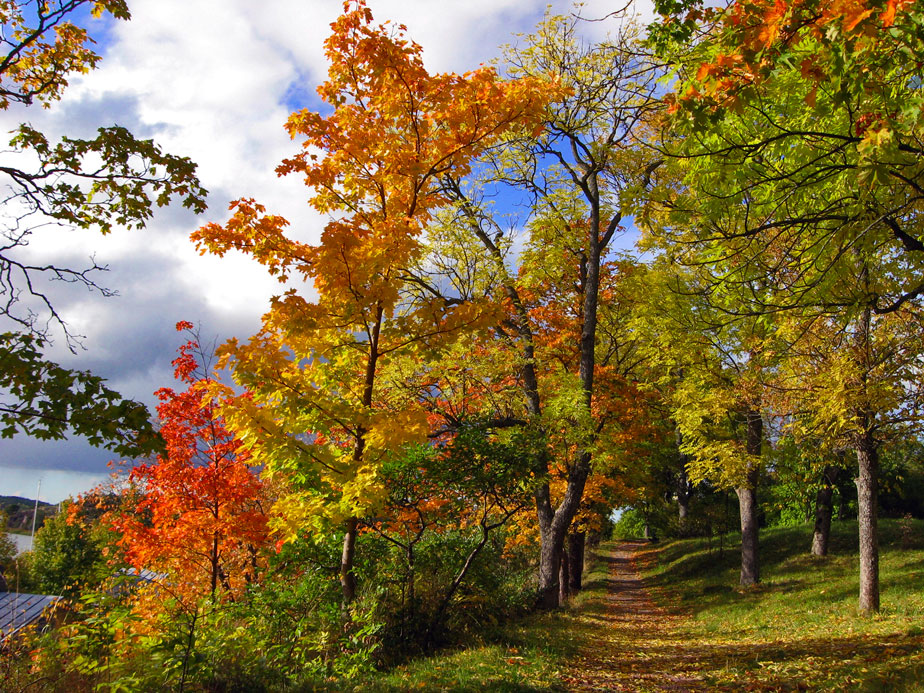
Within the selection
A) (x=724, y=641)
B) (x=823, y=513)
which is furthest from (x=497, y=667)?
(x=823, y=513)

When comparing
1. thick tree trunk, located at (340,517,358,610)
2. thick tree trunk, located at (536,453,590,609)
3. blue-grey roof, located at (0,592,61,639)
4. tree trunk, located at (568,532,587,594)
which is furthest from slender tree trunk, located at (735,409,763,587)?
blue-grey roof, located at (0,592,61,639)

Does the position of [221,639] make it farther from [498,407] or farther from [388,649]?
[498,407]

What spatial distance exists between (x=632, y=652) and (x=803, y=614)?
5309 mm

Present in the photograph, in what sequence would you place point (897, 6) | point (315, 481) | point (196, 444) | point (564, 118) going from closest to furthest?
point (897, 6), point (315, 481), point (196, 444), point (564, 118)

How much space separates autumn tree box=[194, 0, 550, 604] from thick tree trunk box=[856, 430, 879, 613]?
852 cm

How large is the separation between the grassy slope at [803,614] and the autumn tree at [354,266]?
4.88m

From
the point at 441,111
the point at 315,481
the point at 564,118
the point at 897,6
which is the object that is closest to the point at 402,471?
the point at 315,481

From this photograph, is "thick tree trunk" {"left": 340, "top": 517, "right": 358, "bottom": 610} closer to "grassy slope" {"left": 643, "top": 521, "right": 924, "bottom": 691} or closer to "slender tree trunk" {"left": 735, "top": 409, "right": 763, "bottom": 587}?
"grassy slope" {"left": 643, "top": 521, "right": 924, "bottom": 691}

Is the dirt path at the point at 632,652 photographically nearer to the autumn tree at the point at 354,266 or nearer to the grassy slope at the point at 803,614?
the grassy slope at the point at 803,614

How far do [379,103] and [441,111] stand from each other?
783 millimetres

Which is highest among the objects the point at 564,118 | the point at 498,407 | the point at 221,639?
the point at 564,118

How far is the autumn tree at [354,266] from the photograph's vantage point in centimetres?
655

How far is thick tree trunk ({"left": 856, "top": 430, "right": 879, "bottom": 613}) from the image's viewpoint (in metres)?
10.8

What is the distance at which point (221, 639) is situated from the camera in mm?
5434
